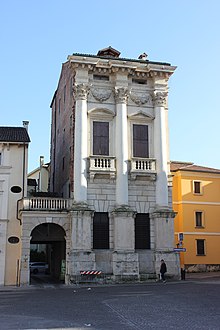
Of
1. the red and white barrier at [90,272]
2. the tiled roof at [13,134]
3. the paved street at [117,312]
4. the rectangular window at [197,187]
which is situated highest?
the tiled roof at [13,134]

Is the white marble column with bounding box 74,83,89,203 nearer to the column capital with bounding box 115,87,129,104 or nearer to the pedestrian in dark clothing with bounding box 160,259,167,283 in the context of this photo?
the column capital with bounding box 115,87,129,104

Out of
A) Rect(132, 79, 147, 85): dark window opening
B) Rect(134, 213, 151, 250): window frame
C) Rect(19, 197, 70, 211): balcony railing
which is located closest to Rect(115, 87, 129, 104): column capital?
Rect(132, 79, 147, 85): dark window opening

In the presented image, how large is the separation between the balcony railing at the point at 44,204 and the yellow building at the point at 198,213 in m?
16.3

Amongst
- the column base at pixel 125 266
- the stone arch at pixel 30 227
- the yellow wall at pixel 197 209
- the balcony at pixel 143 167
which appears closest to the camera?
the stone arch at pixel 30 227

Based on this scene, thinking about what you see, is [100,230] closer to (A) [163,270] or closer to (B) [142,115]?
(A) [163,270]

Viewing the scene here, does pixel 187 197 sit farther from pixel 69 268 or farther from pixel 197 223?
pixel 69 268

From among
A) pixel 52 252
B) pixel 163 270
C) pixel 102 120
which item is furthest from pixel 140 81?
pixel 52 252

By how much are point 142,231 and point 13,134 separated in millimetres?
12248

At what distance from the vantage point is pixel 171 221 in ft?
108

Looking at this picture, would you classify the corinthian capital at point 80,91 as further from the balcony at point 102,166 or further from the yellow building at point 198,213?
the yellow building at point 198,213

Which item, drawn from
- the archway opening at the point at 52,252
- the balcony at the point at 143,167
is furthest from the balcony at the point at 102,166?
the archway opening at the point at 52,252

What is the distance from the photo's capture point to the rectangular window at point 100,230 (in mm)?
31891

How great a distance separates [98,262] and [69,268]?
211 centimetres

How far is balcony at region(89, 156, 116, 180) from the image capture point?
106 feet
